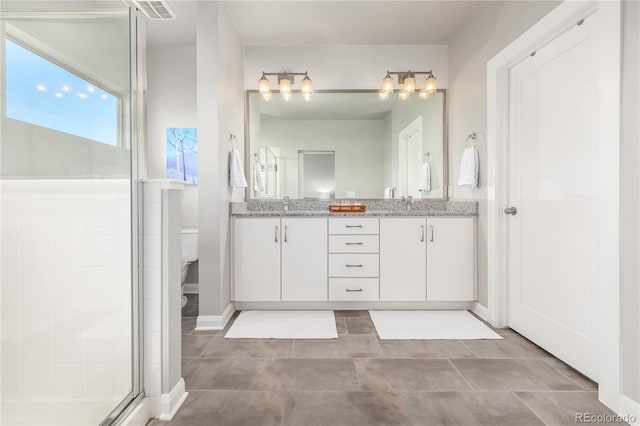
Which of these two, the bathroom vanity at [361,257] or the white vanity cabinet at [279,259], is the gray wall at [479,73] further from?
the white vanity cabinet at [279,259]

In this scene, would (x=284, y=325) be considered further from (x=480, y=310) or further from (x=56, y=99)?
(x=56, y=99)

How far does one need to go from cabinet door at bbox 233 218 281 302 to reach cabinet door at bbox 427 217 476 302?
1300 mm

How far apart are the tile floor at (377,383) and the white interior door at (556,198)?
8.4 inches

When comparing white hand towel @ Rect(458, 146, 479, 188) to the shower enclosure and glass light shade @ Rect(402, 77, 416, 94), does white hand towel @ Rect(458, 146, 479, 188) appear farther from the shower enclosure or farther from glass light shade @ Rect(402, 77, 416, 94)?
the shower enclosure

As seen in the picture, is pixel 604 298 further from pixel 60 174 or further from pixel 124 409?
pixel 60 174

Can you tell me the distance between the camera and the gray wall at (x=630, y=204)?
1392 mm

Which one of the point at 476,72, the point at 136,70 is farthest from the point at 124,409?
the point at 476,72

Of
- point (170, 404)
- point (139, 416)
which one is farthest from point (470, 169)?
point (139, 416)

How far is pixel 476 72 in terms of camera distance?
279cm

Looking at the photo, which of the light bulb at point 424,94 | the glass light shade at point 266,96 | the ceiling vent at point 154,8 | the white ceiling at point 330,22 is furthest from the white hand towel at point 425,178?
the ceiling vent at point 154,8

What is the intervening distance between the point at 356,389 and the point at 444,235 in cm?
166

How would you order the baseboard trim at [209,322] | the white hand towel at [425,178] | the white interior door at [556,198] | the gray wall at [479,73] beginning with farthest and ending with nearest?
the white hand towel at [425,178]
the baseboard trim at [209,322]
the gray wall at [479,73]
the white interior door at [556,198]

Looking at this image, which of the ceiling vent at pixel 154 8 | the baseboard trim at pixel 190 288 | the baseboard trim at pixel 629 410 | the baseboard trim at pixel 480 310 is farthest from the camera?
the baseboard trim at pixel 190 288

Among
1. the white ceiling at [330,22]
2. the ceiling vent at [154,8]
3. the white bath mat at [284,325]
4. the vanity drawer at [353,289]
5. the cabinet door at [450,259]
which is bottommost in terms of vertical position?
the white bath mat at [284,325]
